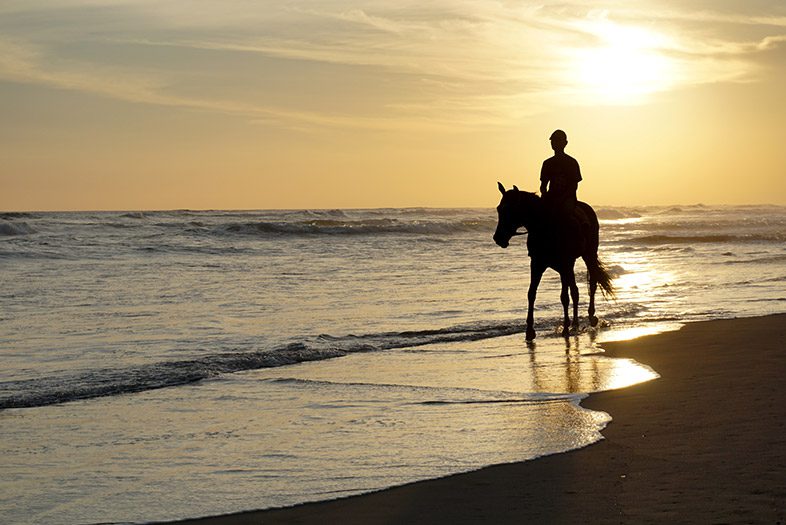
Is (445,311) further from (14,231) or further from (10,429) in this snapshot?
(14,231)

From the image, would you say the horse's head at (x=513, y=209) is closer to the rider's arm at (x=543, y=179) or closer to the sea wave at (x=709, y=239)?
the rider's arm at (x=543, y=179)

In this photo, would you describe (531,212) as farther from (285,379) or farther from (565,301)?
(285,379)

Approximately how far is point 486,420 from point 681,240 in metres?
37.8

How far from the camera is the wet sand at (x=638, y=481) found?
4492 mm

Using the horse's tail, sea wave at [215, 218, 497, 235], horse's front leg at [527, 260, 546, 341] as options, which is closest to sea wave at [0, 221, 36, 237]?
sea wave at [215, 218, 497, 235]

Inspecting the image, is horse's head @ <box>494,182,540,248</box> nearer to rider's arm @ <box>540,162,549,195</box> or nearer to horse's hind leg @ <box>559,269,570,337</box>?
rider's arm @ <box>540,162,549,195</box>

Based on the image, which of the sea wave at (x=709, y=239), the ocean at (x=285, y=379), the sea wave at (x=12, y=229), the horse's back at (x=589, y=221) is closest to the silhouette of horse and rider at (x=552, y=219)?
the horse's back at (x=589, y=221)

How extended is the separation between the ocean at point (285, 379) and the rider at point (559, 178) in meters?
1.54

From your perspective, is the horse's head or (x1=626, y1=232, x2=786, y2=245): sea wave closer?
the horse's head

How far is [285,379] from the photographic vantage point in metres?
8.77

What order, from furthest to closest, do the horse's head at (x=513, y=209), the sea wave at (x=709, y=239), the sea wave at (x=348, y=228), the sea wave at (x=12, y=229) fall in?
the sea wave at (x=348, y=228)
the sea wave at (x=12, y=229)
the sea wave at (x=709, y=239)
the horse's head at (x=513, y=209)

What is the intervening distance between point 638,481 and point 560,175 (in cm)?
757

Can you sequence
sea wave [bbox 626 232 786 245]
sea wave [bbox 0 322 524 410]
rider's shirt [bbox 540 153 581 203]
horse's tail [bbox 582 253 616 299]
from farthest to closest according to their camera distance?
sea wave [bbox 626 232 786 245], horse's tail [bbox 582 253 616 299], rider's shirt [bbox 540 153 581 203], sea wave [bbox 0 322 524 410]

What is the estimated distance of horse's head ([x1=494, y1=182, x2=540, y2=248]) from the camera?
39.3 feet
